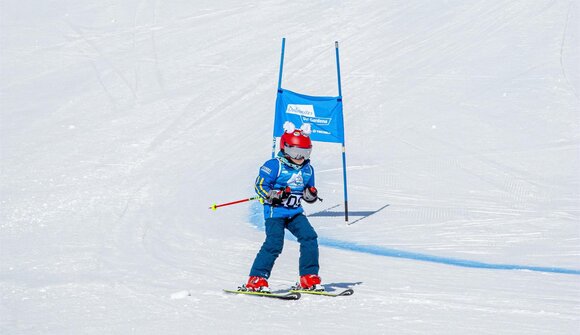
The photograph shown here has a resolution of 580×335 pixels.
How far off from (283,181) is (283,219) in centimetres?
30

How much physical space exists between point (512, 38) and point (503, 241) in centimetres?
912

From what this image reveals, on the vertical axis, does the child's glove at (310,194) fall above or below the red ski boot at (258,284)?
above

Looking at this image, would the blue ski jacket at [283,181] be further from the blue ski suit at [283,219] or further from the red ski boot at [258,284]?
the red ski boot at [258,284]

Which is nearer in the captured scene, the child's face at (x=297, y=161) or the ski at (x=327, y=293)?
the ski at (x=327, y=293)

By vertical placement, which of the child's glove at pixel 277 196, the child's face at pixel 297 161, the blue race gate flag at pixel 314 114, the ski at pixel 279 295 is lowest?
the ski at pixel 279 295

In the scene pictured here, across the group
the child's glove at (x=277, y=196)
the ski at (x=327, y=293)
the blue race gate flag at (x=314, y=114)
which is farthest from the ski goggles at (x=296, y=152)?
the blue race gate flag at (x=314, y=114)

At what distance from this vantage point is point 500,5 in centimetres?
1897

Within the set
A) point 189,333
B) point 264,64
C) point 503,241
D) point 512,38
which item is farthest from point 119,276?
point 512,38

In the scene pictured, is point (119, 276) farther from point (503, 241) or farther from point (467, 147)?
point (467, 147)

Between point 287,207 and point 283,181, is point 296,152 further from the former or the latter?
point 287,207

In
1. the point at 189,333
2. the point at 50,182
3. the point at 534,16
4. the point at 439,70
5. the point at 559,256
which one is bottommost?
the point at 189,333

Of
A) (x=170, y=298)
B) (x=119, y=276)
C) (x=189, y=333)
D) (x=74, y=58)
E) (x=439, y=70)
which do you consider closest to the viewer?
(x=189, y=333)

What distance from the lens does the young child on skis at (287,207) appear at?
689cm

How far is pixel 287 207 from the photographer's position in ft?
22.9
